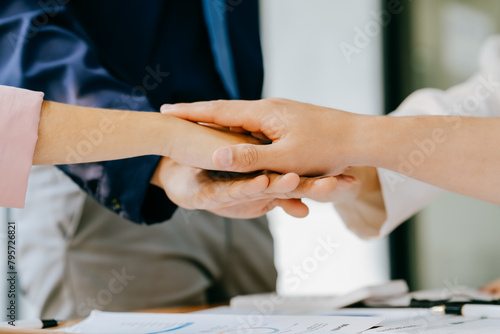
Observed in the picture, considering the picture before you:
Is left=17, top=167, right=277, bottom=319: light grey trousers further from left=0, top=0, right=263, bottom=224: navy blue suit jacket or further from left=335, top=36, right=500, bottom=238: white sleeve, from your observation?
left=335, top=36, right=500, bottom=238: white sleeve

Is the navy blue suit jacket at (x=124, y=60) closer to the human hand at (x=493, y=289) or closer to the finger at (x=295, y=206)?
the finger at (x=295, y=206)

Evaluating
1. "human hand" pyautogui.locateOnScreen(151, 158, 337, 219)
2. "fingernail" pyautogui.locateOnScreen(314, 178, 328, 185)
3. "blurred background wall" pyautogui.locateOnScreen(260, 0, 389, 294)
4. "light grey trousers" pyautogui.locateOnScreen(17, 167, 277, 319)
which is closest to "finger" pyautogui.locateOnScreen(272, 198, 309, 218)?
"human hand" pyautogui.locateOnScreen(151, 158, 337, 219)

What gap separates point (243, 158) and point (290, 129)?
0.08m

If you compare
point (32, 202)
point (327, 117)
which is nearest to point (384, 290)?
point (327, 117)

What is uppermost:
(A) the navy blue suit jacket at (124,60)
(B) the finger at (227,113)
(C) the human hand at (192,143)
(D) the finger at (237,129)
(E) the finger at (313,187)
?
(A) the navy blue suit jacket at (124,60)

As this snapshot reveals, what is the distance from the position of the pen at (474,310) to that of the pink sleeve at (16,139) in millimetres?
527

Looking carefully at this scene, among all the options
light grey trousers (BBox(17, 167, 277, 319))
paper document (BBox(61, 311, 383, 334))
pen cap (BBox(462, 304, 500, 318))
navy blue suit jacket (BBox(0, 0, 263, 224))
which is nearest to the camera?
paper document (BBox(61, 311, 383, 334))

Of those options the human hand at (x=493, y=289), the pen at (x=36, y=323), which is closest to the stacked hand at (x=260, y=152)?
the pen at (x=36, y=323)

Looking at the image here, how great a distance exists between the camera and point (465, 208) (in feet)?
7.61

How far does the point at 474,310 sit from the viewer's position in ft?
2.13

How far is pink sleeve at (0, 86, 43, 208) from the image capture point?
57 cm

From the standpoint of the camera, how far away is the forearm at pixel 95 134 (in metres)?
0.63

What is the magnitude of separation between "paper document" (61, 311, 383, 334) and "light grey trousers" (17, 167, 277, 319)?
0.35 metres

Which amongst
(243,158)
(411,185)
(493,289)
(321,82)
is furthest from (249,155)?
(321,82)
